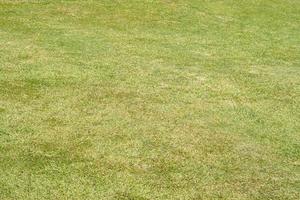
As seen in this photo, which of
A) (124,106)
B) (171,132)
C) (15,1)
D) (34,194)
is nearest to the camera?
(34,194)

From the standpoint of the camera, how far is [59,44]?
14.5 metres

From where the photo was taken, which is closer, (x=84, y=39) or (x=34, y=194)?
(x=34, y=194)

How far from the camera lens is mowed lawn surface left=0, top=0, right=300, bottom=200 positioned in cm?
820

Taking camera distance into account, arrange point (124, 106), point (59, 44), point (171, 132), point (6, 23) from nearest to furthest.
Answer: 1. point (171, 132)
2. point (124, 106)
3. point (59, 44)
4. point (6, 23)

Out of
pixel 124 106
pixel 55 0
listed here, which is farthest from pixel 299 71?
pixel 55 0

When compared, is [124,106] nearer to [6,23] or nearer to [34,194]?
[34,194]

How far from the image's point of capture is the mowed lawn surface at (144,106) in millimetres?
8203

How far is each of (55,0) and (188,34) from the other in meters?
5.28

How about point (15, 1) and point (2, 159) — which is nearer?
point (2, 159)

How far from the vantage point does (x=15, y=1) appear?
18812 mm

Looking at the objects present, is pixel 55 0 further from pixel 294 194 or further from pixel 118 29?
pixel 294 194

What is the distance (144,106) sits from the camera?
10922mm

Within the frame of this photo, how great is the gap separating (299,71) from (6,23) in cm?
852

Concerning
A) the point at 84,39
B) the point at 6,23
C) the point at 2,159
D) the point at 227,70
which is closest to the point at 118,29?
the point at 84,39
